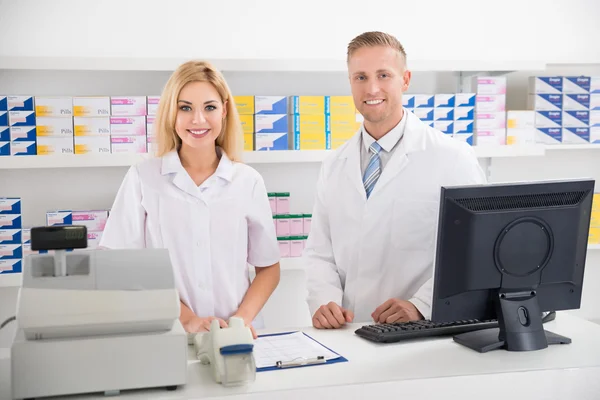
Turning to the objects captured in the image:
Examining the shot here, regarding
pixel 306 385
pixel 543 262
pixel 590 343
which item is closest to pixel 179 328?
pixel 306 385

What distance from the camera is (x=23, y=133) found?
300cm

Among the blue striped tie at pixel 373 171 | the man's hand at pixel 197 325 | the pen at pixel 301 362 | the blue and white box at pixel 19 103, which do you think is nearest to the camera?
the pen at pixel 301 362

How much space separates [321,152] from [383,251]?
38.5 inches

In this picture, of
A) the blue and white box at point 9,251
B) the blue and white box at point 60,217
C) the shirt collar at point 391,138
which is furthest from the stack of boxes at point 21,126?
the shirt collar at point 391,138

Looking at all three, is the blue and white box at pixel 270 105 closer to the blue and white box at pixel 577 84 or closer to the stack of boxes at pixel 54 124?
the stack of boxes at pixel 54 124

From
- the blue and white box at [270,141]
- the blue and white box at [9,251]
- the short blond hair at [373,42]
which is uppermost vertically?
the short blond hair at [373,42]

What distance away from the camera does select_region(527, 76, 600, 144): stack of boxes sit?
3.50 metres

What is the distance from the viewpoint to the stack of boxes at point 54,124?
300 centimetres

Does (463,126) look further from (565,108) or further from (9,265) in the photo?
(9,265)

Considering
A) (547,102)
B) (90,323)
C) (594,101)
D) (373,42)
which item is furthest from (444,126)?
(90,323)

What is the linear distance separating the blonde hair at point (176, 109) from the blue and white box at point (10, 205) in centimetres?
99

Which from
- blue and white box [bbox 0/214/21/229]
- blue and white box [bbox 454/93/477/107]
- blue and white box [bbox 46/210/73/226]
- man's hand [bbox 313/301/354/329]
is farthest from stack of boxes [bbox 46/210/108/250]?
blue and white box [bbox 454/93/477/107]

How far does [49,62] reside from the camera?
3.05 metres

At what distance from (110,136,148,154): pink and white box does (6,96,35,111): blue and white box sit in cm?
37
